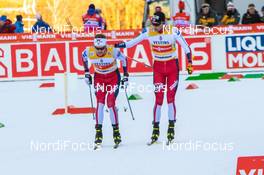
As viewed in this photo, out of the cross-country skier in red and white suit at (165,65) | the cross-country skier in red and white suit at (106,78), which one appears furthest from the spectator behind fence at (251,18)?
the cross-country skier in red and white suit at (106,78)

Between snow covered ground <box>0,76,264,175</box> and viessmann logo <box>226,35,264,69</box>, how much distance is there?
342 cm

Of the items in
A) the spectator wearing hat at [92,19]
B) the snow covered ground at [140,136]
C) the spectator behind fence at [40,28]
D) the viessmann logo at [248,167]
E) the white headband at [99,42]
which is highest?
the spectator wearing hat at [92,19]

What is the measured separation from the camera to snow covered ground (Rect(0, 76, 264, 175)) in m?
11.7

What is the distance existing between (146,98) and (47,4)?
161 feet

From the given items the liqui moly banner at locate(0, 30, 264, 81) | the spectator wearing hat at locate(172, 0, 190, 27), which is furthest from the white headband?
the spectator wearing hat at locate(172, 0, 190, 27)

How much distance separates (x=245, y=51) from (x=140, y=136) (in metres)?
11.7

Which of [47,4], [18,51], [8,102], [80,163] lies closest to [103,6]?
[47,4]

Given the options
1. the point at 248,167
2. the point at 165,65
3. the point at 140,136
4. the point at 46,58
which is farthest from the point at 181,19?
the point at 248,167

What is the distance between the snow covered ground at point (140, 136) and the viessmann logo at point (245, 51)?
3.42 metres

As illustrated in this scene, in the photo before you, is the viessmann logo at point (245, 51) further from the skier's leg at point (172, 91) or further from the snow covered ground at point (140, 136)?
the skier's leg at point (172, 91)

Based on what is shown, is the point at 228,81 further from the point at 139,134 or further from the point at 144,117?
the point at 139,134

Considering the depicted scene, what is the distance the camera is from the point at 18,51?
26.5 meters

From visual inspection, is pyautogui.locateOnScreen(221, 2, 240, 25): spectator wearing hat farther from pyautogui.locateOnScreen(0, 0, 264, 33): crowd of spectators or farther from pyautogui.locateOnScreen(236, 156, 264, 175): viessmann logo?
pyautogui.locateOnScreen(236, 156, 264, 175): viessmann logo

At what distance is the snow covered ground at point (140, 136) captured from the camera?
1175cm
